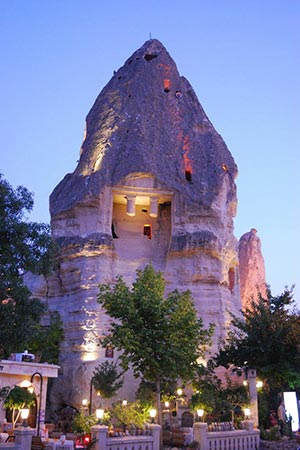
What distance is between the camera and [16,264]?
48.9 ft

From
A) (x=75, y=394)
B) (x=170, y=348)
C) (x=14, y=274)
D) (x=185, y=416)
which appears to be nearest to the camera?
(x=14, y=274)

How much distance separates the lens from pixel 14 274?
14.9 metres

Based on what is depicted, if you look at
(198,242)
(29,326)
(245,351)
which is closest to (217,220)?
(198,242)

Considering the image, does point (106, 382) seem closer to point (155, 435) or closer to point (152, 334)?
point (152, 334)

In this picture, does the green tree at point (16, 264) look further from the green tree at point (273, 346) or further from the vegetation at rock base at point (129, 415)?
the green tree at point (273, 346)

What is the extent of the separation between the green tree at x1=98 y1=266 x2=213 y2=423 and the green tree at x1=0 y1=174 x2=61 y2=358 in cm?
684

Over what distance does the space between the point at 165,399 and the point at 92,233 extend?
1289cm

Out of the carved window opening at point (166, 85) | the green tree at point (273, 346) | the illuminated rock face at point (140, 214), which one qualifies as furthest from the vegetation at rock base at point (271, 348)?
the carved window opening at point (166, 85)

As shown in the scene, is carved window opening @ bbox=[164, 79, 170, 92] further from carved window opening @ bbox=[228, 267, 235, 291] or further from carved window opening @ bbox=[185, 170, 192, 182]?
carved window opening @ bbox=[228, 267, 235, 291]

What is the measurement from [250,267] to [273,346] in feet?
91.3

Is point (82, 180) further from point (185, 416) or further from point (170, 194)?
point (185, 416)

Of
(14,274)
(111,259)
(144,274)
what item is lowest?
(14,274)

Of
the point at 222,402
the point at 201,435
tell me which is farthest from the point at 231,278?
the point at 201,435

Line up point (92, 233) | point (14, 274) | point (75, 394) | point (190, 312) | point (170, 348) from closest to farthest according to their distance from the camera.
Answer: point (14, 274) → point (170, 348) → point (190, 312) → point (75, 394) → point (92, 233)
